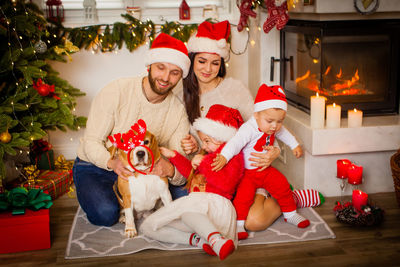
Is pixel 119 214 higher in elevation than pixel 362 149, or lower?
lower

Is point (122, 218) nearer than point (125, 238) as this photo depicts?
No

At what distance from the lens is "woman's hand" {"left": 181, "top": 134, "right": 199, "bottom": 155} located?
264 centimetres

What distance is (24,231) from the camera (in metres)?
2.33

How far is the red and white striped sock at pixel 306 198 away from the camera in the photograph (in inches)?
110

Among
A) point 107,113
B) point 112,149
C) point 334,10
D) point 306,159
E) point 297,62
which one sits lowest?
point 306,159

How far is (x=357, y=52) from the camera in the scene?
3.12 m

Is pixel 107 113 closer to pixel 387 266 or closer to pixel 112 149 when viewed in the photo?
pixel 112 149

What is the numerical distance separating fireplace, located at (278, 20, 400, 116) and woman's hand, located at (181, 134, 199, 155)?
101 centimetres

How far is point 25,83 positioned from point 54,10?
3.97 feet

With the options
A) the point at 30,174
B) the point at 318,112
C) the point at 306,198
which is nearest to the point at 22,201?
the point at 30,174

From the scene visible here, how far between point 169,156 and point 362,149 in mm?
1269

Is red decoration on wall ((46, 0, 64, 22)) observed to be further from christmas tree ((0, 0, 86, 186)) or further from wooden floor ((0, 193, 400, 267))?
wooden floor ((0, 193, 400, 267))

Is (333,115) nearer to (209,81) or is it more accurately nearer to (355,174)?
(355,174)

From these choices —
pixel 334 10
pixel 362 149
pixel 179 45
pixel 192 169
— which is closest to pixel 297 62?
pixel 334 10
